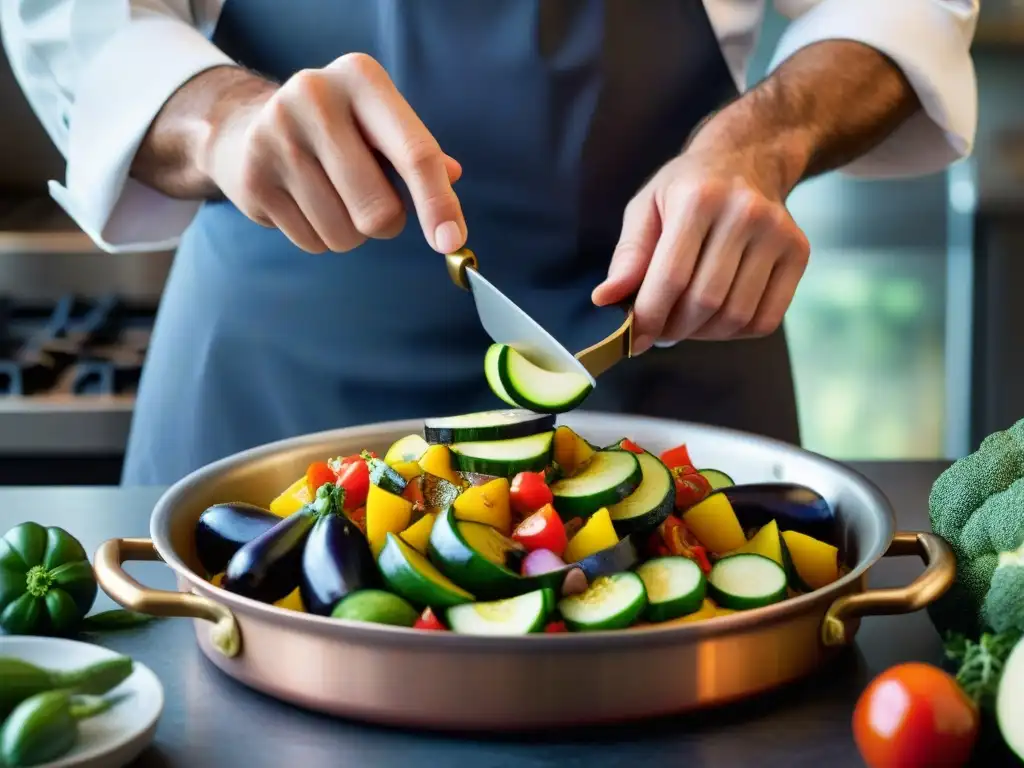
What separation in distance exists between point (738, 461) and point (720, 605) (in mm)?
312

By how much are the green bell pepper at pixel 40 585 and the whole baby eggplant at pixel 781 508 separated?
1.61 feet

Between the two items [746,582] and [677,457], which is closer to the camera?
[746,582]

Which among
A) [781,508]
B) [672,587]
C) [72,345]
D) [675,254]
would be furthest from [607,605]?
[72,345]

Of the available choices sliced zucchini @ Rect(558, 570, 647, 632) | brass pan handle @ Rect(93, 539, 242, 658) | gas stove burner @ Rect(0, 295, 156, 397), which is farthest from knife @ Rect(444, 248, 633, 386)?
gas stove burner @ Rect(0, 295, 156, 397)

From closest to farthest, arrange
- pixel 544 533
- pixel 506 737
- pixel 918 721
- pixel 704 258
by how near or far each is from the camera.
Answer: pixel 918 721 < pixel 506 737 < pixel 544 533 < pixel 704 258

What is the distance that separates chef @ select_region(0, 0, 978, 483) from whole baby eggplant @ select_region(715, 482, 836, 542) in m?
0.34

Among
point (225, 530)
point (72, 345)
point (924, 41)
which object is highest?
point (924, 41)

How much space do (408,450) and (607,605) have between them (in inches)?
12.6

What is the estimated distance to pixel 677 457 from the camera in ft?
3.67

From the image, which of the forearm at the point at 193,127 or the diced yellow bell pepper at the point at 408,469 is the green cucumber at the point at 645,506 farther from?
the forearm at the point at 193,127

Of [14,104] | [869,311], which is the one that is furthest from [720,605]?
[14,104]

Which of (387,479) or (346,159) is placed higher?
(346,159)

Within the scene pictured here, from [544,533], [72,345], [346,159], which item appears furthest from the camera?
[72,345]

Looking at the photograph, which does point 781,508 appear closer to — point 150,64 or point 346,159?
point 346,159
